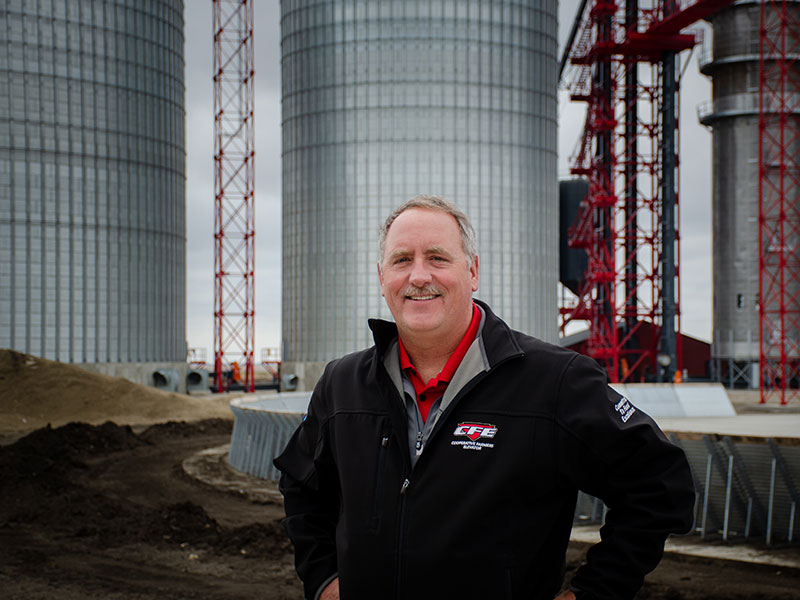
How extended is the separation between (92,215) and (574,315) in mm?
21817

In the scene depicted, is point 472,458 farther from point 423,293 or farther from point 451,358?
point 423,293

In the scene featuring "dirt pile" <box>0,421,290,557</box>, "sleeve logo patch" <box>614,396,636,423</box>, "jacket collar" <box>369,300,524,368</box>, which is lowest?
"dirt pile" <box>0,421,290,557</box>

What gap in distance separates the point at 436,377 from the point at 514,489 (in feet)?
1.68

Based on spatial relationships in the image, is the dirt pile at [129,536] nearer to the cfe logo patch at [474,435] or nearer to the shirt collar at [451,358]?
the shirt collar at [451,358]

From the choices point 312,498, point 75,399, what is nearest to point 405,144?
point 75,399

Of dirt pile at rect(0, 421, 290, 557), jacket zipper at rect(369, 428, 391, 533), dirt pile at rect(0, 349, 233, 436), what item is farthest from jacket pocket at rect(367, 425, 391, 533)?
dirt pile at rect(0, 349, 233, 436)

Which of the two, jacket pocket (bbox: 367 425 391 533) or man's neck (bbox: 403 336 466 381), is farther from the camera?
man's neck (bbox: 403 336 466 381)

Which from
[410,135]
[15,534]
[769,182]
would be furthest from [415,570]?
[769,182]

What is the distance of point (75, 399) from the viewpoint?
1163 inches

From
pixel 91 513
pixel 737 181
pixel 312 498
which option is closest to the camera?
pixel 312 498

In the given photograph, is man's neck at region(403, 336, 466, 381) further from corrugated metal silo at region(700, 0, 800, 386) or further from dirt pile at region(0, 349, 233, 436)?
corrugated metal silo at region(700, 0, 800, 386)

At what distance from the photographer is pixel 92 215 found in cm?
3678

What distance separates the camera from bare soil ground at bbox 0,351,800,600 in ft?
28.5

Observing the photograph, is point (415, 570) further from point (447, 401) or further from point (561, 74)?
point (561, 74)
